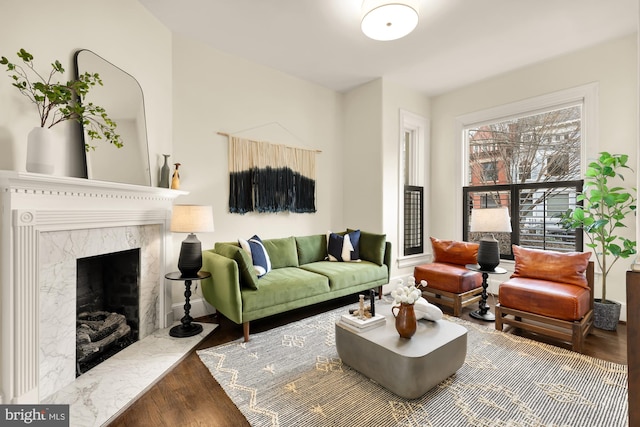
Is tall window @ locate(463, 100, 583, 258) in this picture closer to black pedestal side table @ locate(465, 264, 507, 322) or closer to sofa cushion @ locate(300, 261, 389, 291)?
black pedestal side table @ locate(465, 264, 507, 322)

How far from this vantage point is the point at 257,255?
10.3 ft

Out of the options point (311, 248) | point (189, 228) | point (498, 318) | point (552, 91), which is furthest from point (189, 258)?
point (552, 91)

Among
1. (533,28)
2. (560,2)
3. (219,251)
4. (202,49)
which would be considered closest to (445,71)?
(533,28)

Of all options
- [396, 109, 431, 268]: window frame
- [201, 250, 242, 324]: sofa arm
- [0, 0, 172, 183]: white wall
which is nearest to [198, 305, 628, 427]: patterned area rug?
[201, 250, 242, 324]: sofa arm

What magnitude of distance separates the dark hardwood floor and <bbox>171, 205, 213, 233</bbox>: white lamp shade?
101cm

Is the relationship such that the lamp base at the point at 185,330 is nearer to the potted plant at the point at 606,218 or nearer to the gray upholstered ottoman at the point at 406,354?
the gray upholstered ottoman at the point at 406,354

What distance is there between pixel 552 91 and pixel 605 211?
4.97 feet

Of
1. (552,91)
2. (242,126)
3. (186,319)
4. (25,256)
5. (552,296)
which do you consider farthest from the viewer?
(242,126)

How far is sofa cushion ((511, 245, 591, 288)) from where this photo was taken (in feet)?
9.27

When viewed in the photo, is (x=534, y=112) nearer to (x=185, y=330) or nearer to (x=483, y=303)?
(x=483, y=303)

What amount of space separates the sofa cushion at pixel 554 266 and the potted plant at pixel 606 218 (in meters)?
0.35

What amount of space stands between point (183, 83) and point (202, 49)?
472mm

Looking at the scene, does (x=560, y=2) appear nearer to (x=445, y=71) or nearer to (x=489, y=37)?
(x=489, y=37)

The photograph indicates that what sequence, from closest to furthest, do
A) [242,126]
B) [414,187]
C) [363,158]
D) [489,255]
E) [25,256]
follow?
[25,256], [489,255], [242,126], [363,158], [414,187]
